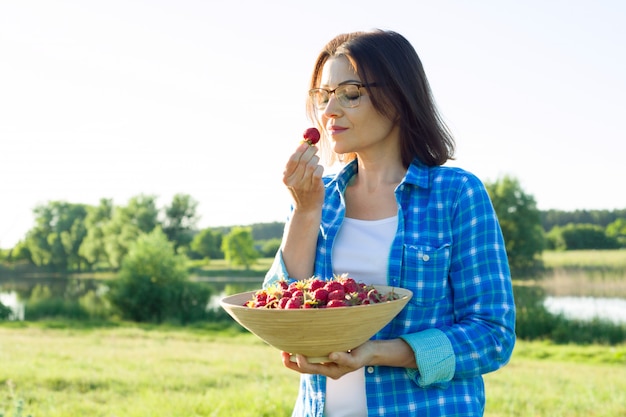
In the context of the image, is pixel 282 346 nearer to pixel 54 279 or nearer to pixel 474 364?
pixel 474 364

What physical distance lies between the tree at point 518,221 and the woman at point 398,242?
31614mm

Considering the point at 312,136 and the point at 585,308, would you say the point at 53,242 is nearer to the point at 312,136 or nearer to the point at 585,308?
the point at 585,308

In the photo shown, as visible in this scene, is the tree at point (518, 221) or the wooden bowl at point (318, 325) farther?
the tree at point (518, 221)

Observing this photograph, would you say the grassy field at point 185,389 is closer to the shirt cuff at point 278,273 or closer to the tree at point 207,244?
the shirt cuff at point 278,273

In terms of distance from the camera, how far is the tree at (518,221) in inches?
1297

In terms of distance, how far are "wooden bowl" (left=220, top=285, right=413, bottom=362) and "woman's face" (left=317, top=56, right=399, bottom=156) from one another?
2.02 feet

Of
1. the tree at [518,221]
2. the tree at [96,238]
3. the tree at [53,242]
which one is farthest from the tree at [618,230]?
the tree at [53,242]

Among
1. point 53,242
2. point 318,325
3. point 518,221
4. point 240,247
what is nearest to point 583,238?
point 518,221

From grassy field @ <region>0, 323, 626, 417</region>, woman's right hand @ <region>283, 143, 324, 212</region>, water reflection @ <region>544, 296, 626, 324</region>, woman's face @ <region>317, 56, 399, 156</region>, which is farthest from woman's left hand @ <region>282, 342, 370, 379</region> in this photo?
water reflection @ <region>544, 296, 626, 324</region>

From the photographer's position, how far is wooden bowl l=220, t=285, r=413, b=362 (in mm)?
1796

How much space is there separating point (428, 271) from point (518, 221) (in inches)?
1290

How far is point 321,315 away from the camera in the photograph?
179cm

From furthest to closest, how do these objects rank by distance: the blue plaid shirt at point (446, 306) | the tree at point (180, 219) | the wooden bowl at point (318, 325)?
1. the tree at point (180, 219)
2. the blue plaid shirt at point (446, 306)
3. the wooden bowl at point (318, 325)

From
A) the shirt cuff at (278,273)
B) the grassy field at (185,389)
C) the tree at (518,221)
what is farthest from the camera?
the tree at (518,221)
